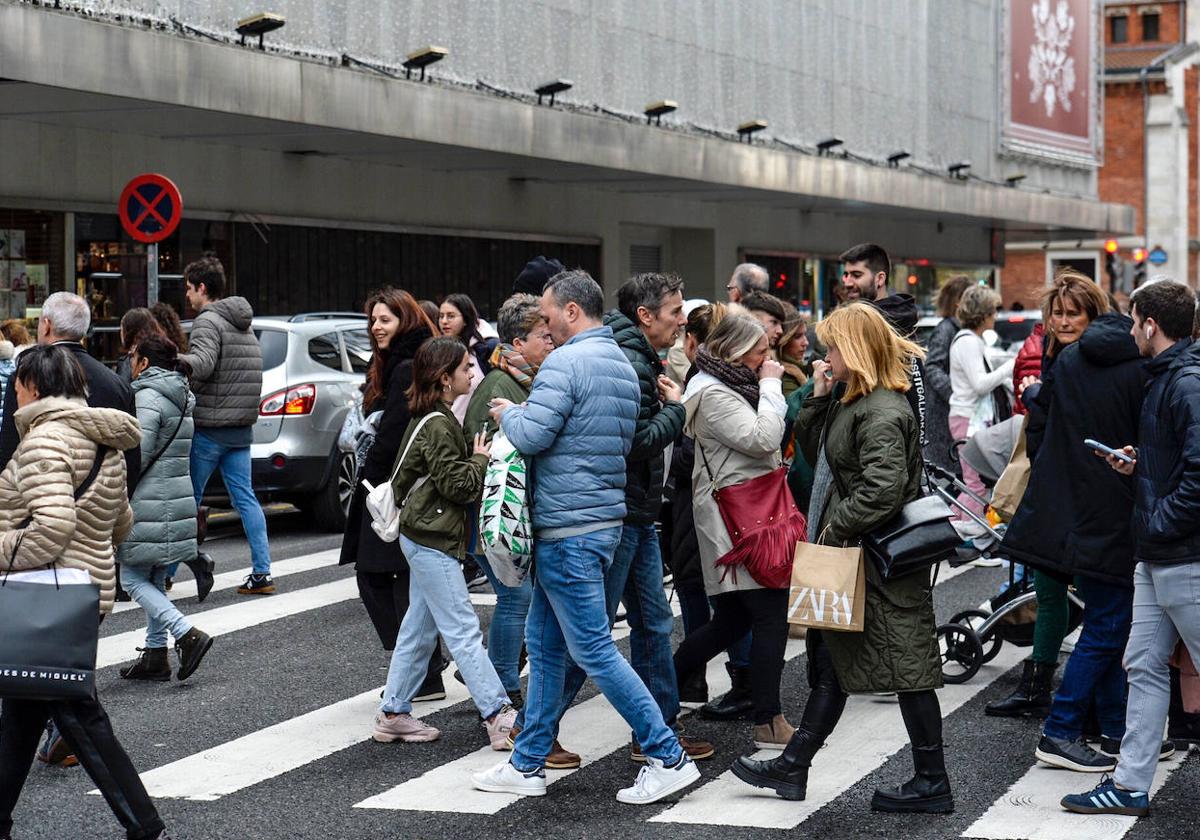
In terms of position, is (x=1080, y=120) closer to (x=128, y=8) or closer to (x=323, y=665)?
(x=128, y=8)

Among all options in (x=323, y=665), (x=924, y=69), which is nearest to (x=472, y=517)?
(x=323, y=665)

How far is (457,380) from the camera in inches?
293

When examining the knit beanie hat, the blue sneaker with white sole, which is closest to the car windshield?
the knit beanie hat

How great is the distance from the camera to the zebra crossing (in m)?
6.30

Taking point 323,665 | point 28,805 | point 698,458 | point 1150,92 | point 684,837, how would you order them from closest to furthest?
point 684,837, point 28,805, point 698,458, point 323,665, point 1150,92

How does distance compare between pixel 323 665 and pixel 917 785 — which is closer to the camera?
pixel 917 785

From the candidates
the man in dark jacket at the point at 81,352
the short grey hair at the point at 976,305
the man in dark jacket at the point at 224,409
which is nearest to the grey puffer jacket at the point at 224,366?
the man in dark jacket at the point at 224,409

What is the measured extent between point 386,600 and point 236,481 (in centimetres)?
336

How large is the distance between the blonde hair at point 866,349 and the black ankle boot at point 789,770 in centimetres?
124

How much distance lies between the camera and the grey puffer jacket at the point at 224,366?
36.4 ft

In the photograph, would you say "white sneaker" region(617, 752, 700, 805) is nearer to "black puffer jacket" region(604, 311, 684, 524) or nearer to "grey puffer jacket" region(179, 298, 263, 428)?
"black puffer jacket" region(604, 311, 684, 524)

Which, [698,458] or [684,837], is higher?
[698,458]

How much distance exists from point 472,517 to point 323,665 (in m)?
1.55

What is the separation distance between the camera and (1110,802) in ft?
20.6
